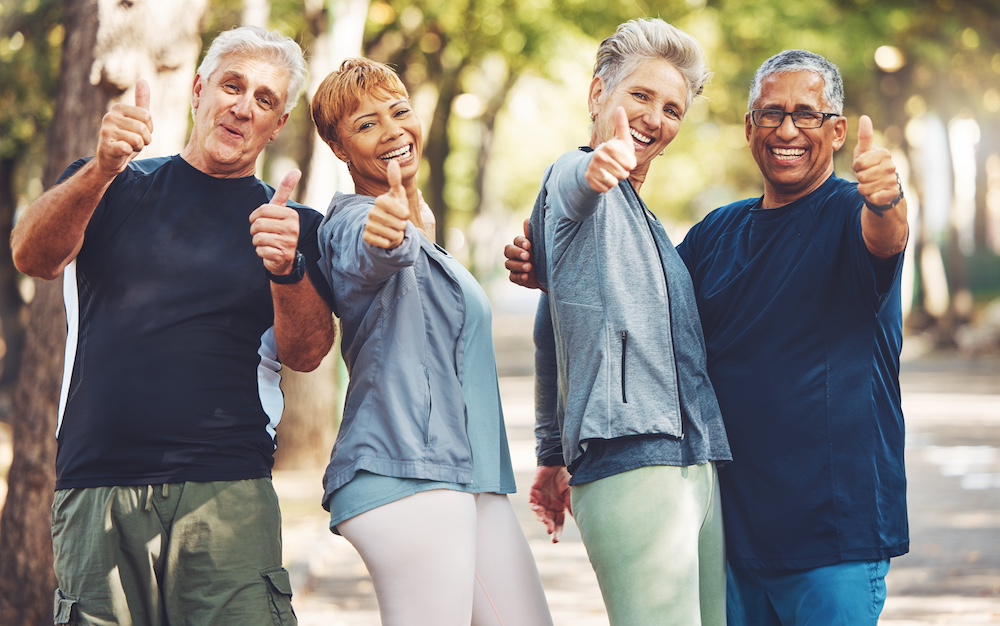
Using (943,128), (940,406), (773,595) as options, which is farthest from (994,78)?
(773,595)

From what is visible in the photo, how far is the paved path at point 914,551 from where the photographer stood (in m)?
7.27

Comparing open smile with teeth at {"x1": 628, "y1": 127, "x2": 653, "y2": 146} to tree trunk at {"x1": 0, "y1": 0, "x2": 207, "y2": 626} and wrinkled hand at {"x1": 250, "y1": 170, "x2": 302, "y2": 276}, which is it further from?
tree trunk at {"x1": 0, "y1": 0, "x2": 207, "y2": 626}

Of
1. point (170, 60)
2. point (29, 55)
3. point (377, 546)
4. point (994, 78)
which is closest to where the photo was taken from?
point (377, 546)

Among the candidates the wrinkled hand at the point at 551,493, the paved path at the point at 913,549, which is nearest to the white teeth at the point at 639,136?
the wrinkled hand at the point at 551,493

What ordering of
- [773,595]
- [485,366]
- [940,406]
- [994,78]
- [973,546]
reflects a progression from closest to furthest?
[485,366], [773,595], [973,546], [940,406], [994,78]

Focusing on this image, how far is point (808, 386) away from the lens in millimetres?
3559

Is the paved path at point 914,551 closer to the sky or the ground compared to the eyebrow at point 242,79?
closer to the ground

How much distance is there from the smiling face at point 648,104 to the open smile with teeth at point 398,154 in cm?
56

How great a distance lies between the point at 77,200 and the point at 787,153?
6.41 feet

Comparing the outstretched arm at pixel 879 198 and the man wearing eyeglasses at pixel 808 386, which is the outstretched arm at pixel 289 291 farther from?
the outstretched arm at pixel 879 198

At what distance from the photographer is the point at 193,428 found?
10.9 ft

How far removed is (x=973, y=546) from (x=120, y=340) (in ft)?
23.4

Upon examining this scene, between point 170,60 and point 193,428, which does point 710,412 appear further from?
point 170,60

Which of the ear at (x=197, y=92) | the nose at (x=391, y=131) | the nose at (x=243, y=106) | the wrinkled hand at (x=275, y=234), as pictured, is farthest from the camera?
the ear at (x=197, y=92)
